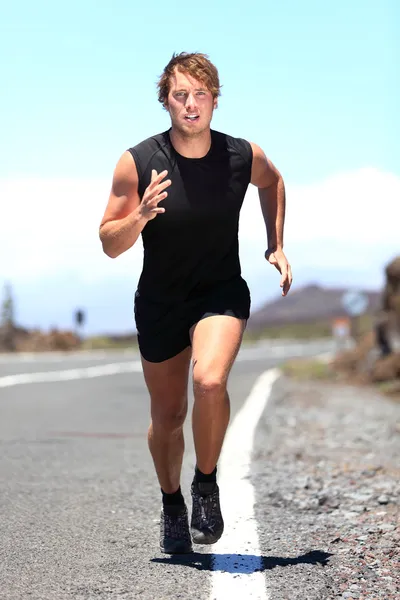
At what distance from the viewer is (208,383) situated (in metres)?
4.60

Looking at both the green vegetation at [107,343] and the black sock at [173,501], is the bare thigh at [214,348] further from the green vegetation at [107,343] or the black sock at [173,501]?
the green vegetation at [107,343]

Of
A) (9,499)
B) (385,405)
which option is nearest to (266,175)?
(9,499)

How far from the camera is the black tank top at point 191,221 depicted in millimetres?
4684

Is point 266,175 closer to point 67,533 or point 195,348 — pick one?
point 195,348

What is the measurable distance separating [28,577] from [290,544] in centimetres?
140

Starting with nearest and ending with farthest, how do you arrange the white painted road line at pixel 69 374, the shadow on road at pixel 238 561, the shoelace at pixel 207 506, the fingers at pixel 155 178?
the fingers at pixel 155 178 → the shadow on road at pixel 238 561 → the shoelace at pixel 207 506 → the white painted road line at pixel 69 374

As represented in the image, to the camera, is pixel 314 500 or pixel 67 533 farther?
pixel 314 500

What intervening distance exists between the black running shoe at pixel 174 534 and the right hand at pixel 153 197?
1.50 m

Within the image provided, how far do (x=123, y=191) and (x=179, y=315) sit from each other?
615 mm

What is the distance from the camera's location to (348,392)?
61.3ft

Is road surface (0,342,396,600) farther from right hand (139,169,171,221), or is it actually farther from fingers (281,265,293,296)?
right hand (139,169,171,221)

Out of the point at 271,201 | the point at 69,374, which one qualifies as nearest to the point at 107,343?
the point at 69,374

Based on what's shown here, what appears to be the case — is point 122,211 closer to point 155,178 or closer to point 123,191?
point 123,191

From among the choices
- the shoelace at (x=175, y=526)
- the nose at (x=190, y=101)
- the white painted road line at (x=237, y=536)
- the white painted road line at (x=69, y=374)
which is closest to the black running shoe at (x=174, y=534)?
the shoelace at (x=175, y=526)
